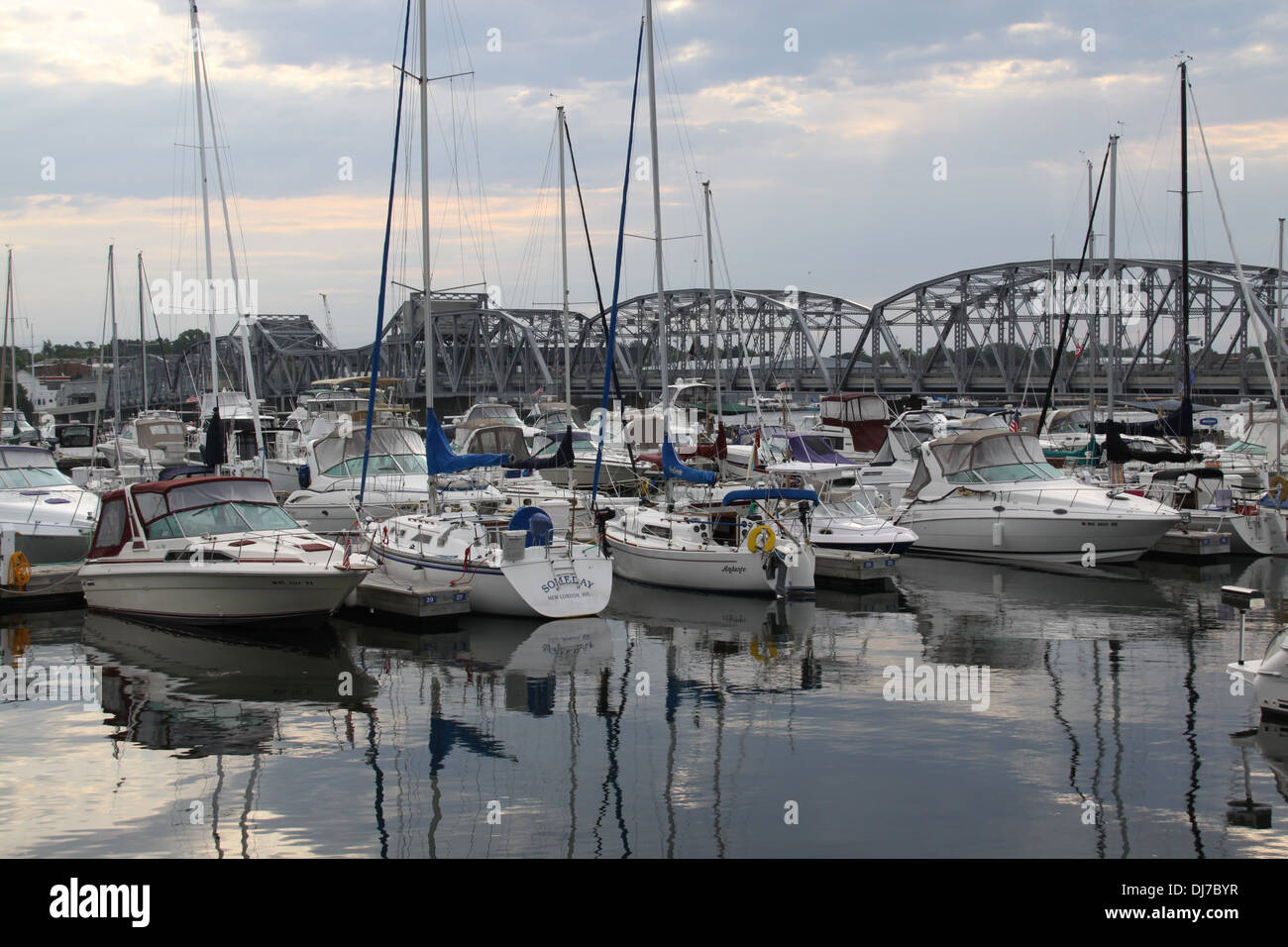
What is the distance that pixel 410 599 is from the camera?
59.7ft

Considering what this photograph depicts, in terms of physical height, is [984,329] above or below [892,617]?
above

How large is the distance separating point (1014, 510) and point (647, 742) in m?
14.8

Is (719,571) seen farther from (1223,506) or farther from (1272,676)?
(1223,506)

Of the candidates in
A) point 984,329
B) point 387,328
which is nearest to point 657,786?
point 984,329

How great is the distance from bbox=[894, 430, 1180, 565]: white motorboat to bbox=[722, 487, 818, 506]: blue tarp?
19.1 feet

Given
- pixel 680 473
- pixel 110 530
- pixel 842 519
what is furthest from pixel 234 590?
pixel 842 519

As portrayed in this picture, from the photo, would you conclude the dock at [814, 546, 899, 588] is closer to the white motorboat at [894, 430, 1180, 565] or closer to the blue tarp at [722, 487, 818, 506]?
the blue tarp at [722, 487, 818, 506]

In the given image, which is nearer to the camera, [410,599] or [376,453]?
[410,599]

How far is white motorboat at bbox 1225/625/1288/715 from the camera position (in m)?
12.4

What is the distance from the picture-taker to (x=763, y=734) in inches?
504
